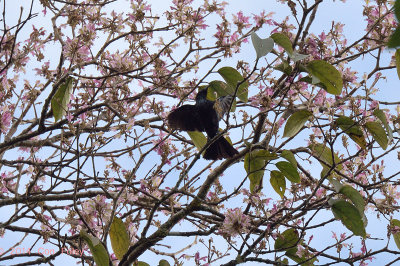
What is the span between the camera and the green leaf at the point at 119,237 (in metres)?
2.04

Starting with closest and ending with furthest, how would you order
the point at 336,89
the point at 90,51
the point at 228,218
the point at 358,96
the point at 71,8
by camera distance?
the point at 336,89
the point at 228,218
the point at 358,96
the point at 90,51
the point at 71,8

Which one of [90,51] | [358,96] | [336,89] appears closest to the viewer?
[336,89]

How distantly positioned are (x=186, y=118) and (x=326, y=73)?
2.83ft

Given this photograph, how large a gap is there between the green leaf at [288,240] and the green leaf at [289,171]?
0.84ft

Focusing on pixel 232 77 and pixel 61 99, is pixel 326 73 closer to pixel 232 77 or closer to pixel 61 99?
pixel 232 77

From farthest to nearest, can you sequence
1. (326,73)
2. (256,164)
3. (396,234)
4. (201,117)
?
(201,117), (396,234), (256,164), (326,73)

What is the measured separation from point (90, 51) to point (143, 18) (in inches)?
15.1

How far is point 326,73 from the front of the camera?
1.77m

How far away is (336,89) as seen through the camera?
1801mm

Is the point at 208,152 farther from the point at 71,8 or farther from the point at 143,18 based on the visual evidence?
the point at 71,8

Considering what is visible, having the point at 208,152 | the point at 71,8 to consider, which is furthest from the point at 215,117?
the point at 71,8

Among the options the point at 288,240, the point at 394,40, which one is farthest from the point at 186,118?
the point at 394,40

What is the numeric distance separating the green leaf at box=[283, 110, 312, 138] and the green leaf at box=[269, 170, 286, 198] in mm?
243

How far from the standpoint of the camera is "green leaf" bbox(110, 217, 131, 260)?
204cm
